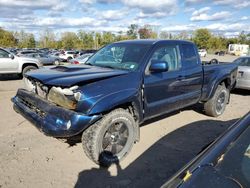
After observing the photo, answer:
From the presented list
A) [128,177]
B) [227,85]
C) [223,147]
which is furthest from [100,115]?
[227,85]

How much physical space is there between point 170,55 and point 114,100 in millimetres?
1884

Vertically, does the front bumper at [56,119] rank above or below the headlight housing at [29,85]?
below

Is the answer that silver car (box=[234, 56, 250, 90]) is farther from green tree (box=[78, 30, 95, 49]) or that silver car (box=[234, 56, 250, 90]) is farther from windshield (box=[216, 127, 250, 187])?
green tree (box=[78, 30, 95, 49])

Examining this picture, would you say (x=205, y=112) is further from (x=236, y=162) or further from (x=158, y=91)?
(x=236, y=162)

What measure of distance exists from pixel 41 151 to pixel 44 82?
4.09 ft

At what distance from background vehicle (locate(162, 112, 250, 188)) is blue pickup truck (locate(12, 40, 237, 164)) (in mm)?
2019

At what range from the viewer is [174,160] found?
4332 mm

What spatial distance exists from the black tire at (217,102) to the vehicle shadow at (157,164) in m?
0.92

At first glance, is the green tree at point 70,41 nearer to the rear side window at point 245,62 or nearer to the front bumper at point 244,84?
the rear side window at point 245,62

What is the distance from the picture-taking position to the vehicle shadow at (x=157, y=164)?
12.0ft

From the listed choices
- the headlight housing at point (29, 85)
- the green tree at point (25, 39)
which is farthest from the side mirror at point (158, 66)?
the green tree at point (25, 39)

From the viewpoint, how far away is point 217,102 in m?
6.80

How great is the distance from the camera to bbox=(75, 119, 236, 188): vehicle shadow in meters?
3.66

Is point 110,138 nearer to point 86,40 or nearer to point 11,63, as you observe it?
point 11,63
